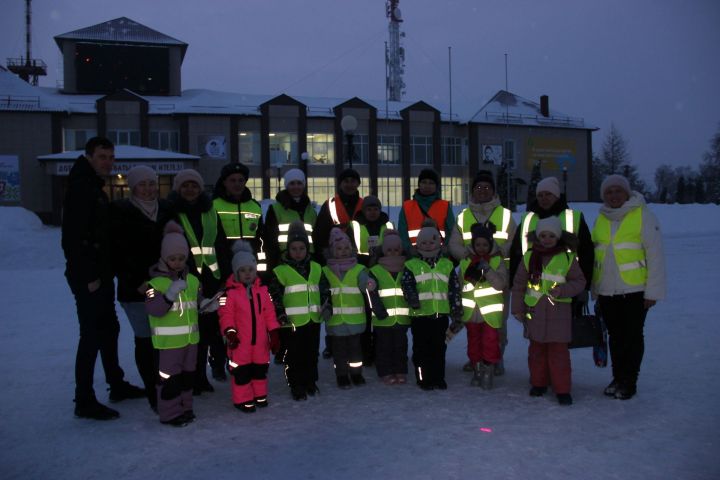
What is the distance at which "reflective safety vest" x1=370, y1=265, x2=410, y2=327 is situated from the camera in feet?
19.7

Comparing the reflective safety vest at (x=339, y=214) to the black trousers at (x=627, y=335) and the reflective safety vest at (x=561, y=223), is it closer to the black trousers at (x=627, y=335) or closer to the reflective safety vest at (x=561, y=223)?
the reflective safety vest at (x=561, y=223)

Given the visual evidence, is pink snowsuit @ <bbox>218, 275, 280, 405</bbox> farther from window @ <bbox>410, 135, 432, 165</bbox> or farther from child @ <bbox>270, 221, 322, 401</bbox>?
window @ <bbox>410, 135, 432, 165</bbox>

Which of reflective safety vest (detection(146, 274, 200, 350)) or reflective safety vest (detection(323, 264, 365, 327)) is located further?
reflective safety vest (detection(323, 264, 365, 327))

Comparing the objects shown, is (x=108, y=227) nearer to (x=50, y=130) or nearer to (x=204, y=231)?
(x=204, y=231)

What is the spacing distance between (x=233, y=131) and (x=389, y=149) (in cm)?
1265

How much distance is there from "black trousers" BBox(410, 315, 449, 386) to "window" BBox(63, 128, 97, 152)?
138 ft

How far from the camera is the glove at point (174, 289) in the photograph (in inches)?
186

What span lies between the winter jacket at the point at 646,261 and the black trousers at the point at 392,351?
6.26 ft

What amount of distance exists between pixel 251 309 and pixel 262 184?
41.4m

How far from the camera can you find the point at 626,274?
5.32 metres

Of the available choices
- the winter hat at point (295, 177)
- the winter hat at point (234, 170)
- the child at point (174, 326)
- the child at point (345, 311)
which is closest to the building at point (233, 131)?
the winter hat at point (295, 177)

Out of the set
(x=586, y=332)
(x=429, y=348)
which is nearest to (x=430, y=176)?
(x=429, y=348)

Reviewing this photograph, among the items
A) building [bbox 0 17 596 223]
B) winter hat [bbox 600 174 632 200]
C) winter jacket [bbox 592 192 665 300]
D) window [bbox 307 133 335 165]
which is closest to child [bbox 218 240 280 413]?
winter jacket [bbox 592 192 665 300]

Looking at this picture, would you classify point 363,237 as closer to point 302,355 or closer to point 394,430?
point 302,355
